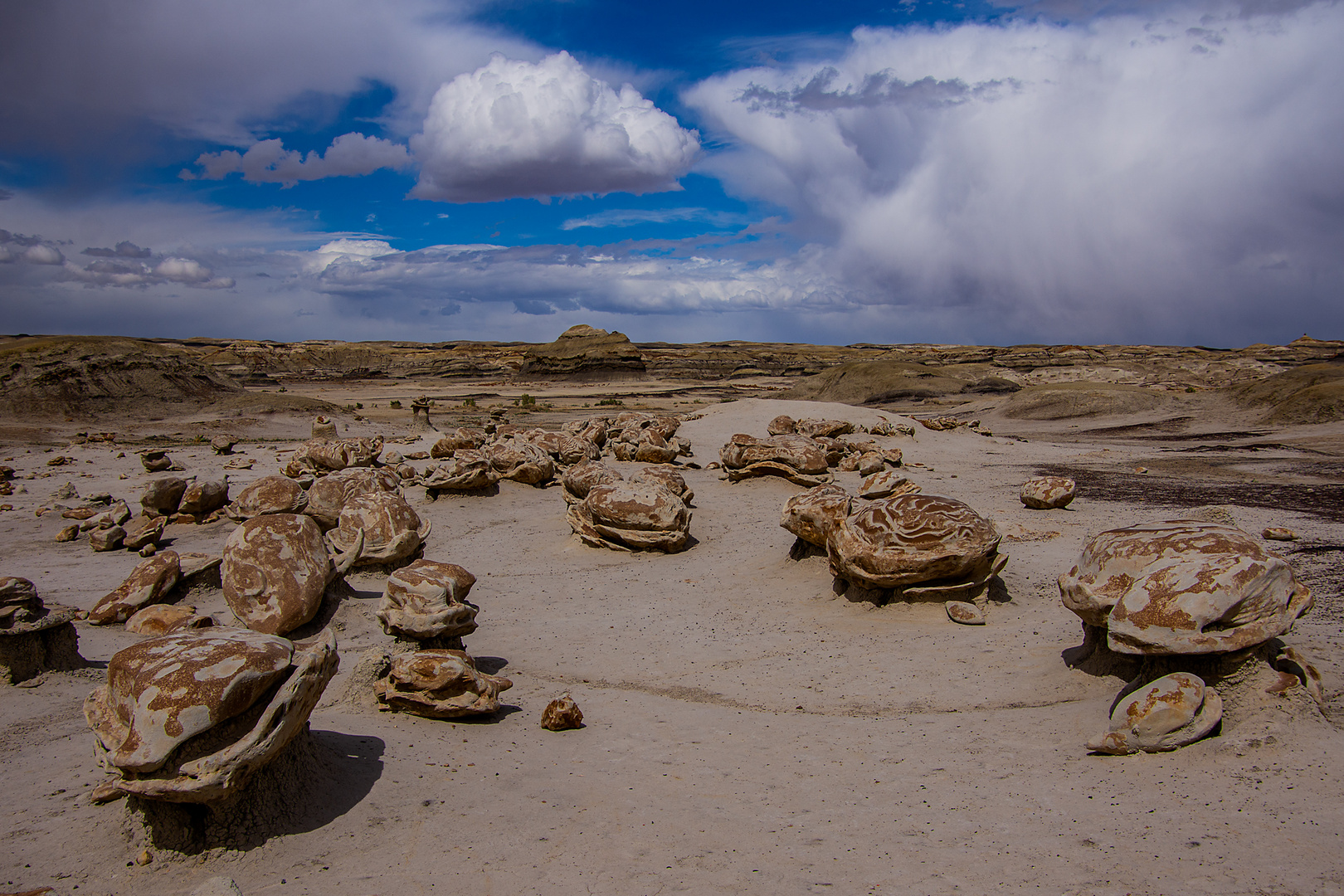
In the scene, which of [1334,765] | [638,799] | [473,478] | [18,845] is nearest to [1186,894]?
[1334,765]

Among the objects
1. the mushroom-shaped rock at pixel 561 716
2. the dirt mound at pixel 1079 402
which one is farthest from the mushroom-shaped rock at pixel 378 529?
the dirt mound at pixel 1079 402

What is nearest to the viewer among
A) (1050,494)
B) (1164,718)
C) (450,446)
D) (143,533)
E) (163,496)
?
(1164,718)

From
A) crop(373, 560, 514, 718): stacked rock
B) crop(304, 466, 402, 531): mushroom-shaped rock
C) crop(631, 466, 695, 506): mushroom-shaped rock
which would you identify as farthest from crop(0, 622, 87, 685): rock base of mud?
crop(631, 466, 695, 506): mushroom-shaped rock

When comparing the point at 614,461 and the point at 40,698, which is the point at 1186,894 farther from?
the point at 614,461

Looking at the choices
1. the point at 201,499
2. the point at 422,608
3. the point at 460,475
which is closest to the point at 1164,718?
the point at 422,608

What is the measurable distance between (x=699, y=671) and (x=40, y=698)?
392cm

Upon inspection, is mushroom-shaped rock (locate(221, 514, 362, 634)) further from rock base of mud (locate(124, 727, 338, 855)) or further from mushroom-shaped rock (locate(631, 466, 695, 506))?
mushroom-shaped rock (locate(631, 466, 695, 506))

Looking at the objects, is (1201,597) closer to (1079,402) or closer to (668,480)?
(668,480)

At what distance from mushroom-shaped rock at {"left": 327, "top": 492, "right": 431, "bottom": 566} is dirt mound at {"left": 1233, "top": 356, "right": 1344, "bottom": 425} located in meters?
23.6

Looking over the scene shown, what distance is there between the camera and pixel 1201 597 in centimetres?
363

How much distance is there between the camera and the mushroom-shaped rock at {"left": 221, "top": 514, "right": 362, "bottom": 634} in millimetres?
5137

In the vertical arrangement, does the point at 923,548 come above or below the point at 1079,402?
below

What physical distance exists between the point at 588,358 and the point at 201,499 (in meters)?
56.2

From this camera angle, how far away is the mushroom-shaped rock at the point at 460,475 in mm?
10805
